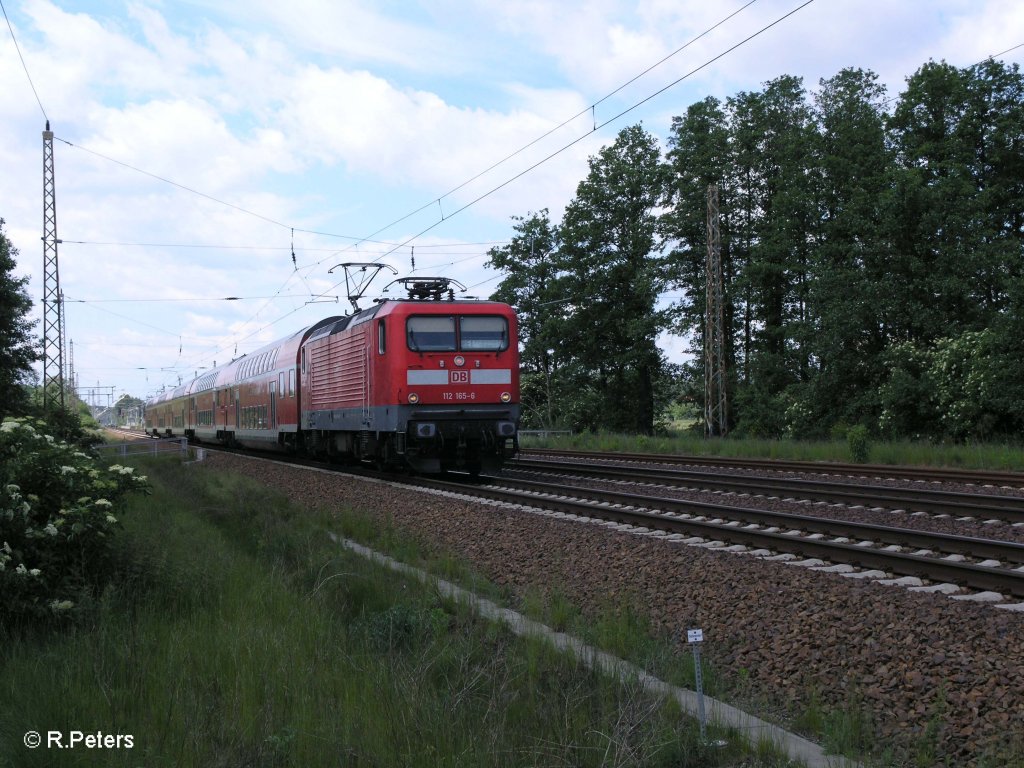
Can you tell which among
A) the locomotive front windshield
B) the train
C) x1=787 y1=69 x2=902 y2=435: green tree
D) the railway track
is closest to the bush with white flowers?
the railway track

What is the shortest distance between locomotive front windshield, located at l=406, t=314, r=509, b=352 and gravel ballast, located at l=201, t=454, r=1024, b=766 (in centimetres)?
709

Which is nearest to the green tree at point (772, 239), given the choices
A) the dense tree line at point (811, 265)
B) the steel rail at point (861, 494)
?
the dense tree line at point (811, 265)

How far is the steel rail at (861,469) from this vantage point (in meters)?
15.3

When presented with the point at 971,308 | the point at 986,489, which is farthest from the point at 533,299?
the point at 986,489

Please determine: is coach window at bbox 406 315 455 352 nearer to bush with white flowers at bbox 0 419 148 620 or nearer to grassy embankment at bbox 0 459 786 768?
grassy embankment at bbox 0 459 786 768

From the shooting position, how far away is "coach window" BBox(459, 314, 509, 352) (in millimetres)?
17719

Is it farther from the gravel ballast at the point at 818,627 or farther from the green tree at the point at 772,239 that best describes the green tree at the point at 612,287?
the gravel ballast at the point at 818,627

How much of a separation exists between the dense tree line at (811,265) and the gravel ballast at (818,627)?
18.1 metres

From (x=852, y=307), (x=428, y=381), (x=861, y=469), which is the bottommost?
(x=861, y=469)

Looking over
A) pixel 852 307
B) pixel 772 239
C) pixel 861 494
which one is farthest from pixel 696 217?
pixel 861 494

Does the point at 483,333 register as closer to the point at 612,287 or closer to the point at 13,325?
the point at 13,325

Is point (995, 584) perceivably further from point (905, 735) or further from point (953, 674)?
point (905, 735)

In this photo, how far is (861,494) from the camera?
44.2 ft

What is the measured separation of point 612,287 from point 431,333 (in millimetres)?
29483
